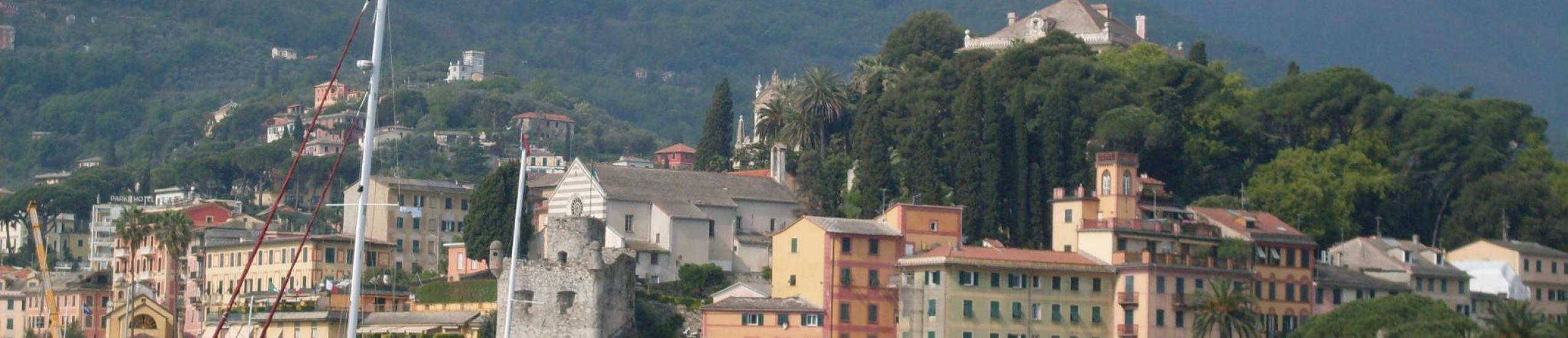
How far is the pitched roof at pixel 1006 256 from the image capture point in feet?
258

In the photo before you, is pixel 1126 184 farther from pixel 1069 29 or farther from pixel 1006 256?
pixel 1069 29

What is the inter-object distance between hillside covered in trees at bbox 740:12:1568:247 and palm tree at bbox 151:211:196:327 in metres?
27.9

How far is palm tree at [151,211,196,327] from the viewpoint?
338ft

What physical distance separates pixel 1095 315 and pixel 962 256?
5556mm

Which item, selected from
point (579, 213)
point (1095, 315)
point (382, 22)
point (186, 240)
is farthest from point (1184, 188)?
point (382, 22)

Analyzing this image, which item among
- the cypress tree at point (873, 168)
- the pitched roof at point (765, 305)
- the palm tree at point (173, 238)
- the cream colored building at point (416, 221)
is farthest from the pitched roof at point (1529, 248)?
the palm tree at point (173, 238)

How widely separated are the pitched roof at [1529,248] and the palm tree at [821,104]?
1196 inches

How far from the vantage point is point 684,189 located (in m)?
97.5

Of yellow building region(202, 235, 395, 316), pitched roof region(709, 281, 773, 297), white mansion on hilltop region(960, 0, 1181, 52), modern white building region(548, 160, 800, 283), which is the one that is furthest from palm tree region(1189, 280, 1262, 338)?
white mansion on hilltop region(960, 0, 1181, 52)

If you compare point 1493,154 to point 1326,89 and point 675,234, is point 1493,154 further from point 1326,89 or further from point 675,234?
point 675,234

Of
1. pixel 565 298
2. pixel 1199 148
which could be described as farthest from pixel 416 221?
pixel 1199 148

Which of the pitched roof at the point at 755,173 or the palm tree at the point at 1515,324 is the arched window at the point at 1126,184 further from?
the pitched roof at the point at 755,173

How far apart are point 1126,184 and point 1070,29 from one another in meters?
42.8

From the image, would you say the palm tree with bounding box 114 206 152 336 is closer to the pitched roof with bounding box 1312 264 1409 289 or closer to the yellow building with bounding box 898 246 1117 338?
the yellow building with bounding box 898 246 1117 338
